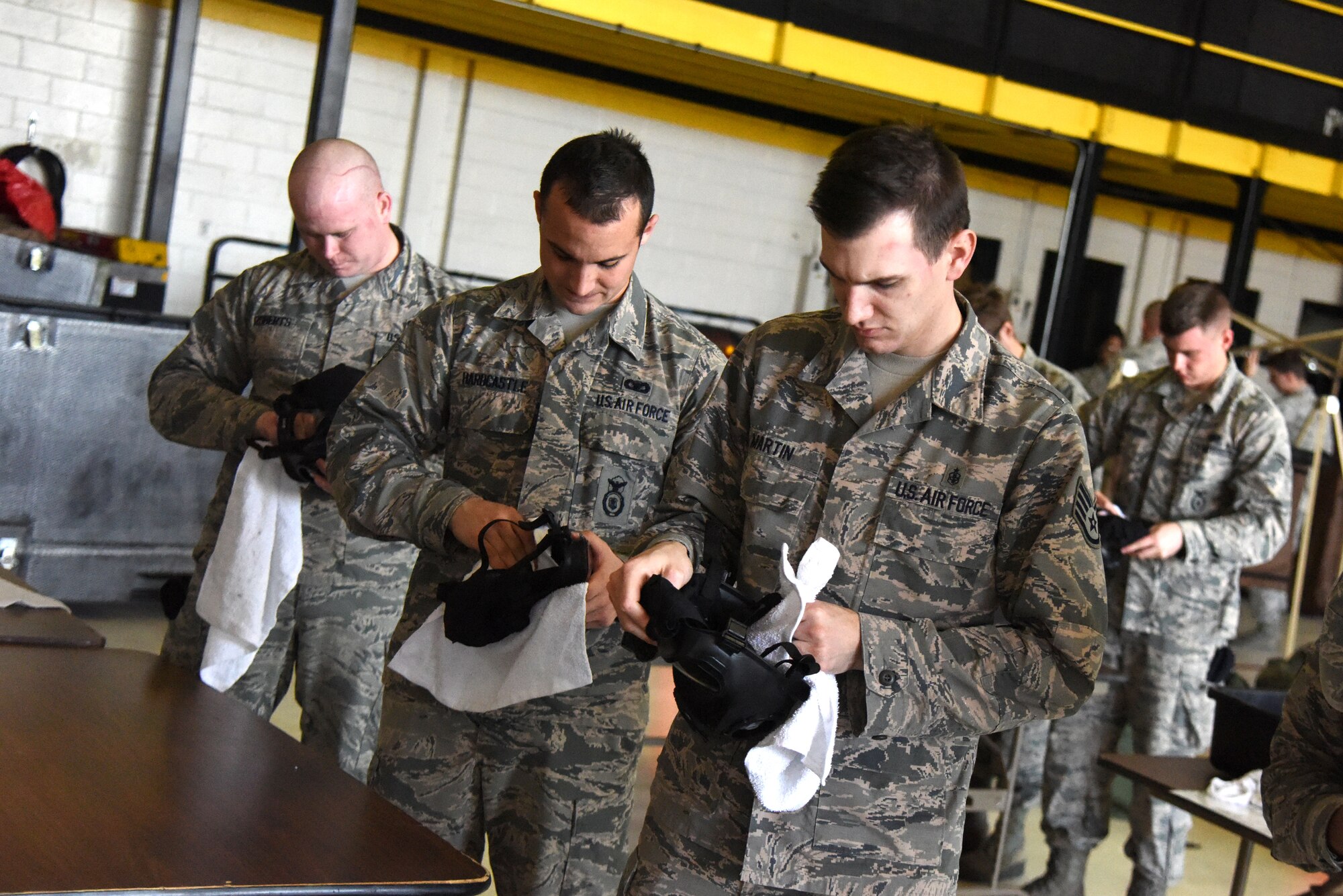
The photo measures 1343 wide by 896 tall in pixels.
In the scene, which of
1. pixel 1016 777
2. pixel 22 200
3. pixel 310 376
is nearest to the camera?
pixel 310 376

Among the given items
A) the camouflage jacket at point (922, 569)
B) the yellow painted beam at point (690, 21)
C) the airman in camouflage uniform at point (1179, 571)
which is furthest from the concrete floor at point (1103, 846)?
the yellow painted beam at point (690, 21)

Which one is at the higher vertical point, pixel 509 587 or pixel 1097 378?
pixel 1097 378

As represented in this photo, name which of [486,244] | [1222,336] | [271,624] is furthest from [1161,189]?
[271,624]

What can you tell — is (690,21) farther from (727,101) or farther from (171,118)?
(171,118)

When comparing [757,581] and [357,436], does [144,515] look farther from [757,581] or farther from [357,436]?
[757,581]

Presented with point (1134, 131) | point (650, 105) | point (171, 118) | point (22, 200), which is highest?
point (1134, 131)

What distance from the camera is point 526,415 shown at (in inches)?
86.6

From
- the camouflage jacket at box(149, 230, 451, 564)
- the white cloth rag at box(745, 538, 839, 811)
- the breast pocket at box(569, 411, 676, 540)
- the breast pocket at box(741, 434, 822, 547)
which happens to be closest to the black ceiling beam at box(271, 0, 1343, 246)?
the camouflage jacket at box(149, 230, 451, 564)

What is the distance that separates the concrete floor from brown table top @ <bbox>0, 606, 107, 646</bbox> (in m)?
1.38

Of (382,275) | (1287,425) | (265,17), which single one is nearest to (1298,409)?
(1287,425)

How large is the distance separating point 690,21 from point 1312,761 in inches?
267

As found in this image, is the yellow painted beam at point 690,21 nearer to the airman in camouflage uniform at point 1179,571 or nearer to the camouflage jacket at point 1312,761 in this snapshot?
the airman in camouflage uniform at point 1179,571

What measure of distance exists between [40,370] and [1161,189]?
9944mm

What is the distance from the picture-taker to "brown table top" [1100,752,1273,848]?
2.54m
